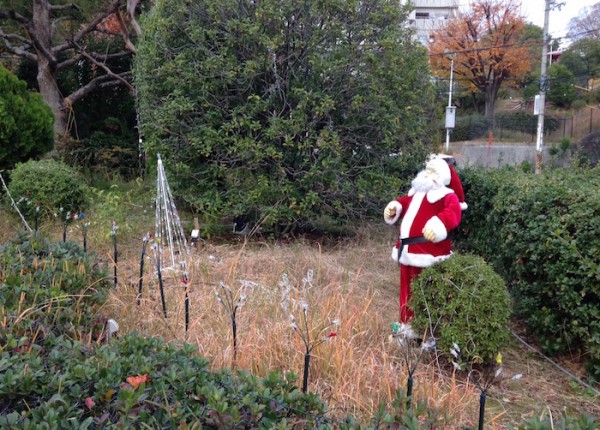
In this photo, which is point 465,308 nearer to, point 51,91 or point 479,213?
point 479,213

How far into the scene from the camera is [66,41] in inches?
495

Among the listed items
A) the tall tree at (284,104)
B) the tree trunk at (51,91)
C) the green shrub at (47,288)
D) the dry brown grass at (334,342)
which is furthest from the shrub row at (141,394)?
the tree trunk at (51,91)

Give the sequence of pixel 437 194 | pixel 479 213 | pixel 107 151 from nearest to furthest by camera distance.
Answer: pixel 437 194 < pixel 479 213 < pixel 107 151

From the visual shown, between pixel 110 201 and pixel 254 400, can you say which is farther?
pixel 110 201

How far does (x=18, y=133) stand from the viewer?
812 centimetres

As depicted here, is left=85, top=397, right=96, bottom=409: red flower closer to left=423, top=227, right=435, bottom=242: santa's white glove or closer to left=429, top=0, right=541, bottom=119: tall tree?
left=423, top=227, right=435, bottom=242: santa's white glove

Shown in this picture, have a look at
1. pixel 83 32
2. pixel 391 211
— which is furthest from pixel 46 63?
pixel 391 211

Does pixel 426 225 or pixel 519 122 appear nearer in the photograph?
pixel 426 225

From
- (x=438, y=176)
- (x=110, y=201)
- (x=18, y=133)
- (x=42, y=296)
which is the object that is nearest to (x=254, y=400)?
(x=42, y=296)

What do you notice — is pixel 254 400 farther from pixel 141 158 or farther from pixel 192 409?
pixel 141 158

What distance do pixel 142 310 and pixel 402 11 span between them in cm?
459

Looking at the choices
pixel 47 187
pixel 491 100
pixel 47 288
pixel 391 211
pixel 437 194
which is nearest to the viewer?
pixel 47 288

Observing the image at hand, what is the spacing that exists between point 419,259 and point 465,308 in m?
0.60

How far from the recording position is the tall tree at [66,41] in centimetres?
1154
